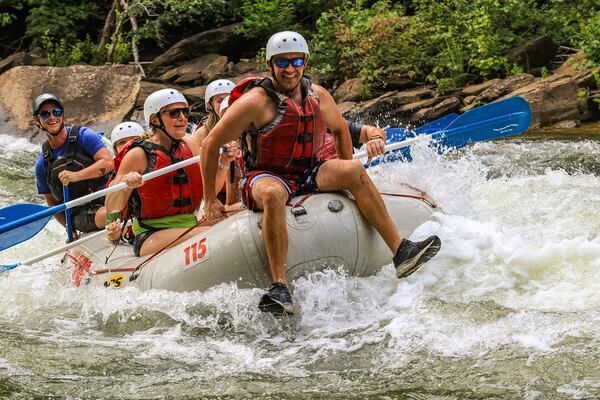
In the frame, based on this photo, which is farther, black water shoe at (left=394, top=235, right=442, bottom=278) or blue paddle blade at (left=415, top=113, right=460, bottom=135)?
blue paddle blade at (left=415, top=113, right=460, bottom=135)

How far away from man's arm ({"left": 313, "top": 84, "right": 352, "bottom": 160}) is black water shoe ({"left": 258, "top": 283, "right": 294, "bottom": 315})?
1.05 metres

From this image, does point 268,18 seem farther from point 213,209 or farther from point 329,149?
point 213,209

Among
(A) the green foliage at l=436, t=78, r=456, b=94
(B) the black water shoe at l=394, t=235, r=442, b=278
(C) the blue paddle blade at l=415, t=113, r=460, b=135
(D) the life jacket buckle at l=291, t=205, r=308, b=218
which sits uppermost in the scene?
(C) the blue paddle blade at l=415, t=113, r=460, b=135

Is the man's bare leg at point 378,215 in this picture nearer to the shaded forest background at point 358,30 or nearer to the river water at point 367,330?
the river water at point 367,330

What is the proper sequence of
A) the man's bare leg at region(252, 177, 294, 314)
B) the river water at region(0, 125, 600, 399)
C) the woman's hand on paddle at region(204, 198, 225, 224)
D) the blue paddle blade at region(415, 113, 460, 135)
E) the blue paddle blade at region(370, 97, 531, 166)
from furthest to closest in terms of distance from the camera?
the blue paddle blade at region(415, 113, 460, 135), the blue paddle blade at region(370, 97, 531, 166), the woman's hand on paddle at region(204, 198, 225, 224), the man's bare leg at region(252, 177, 294, 314), the river water at region(0, 125, 600, 399)

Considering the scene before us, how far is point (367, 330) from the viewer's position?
451 centimetres

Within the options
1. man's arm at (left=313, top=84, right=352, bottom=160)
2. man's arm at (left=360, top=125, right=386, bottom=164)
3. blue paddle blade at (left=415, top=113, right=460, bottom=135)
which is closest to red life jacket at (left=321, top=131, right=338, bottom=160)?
man's arm at (left=313, top=84, right=352, bottom=160)

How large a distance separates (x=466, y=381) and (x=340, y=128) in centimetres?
188

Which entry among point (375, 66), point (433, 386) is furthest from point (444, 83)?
point (433, 386)

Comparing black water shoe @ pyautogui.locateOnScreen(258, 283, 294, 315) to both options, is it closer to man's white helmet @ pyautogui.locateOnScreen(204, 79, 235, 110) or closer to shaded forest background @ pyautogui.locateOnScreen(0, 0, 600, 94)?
man's white helmet @ pyautogui.locateOnScreen(204, 79, 235, 110)

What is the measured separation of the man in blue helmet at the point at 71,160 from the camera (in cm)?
626

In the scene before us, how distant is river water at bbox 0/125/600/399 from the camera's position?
3.87 metres

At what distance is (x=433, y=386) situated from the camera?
378 centimetres

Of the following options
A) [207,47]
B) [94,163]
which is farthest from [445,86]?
[94,163]
